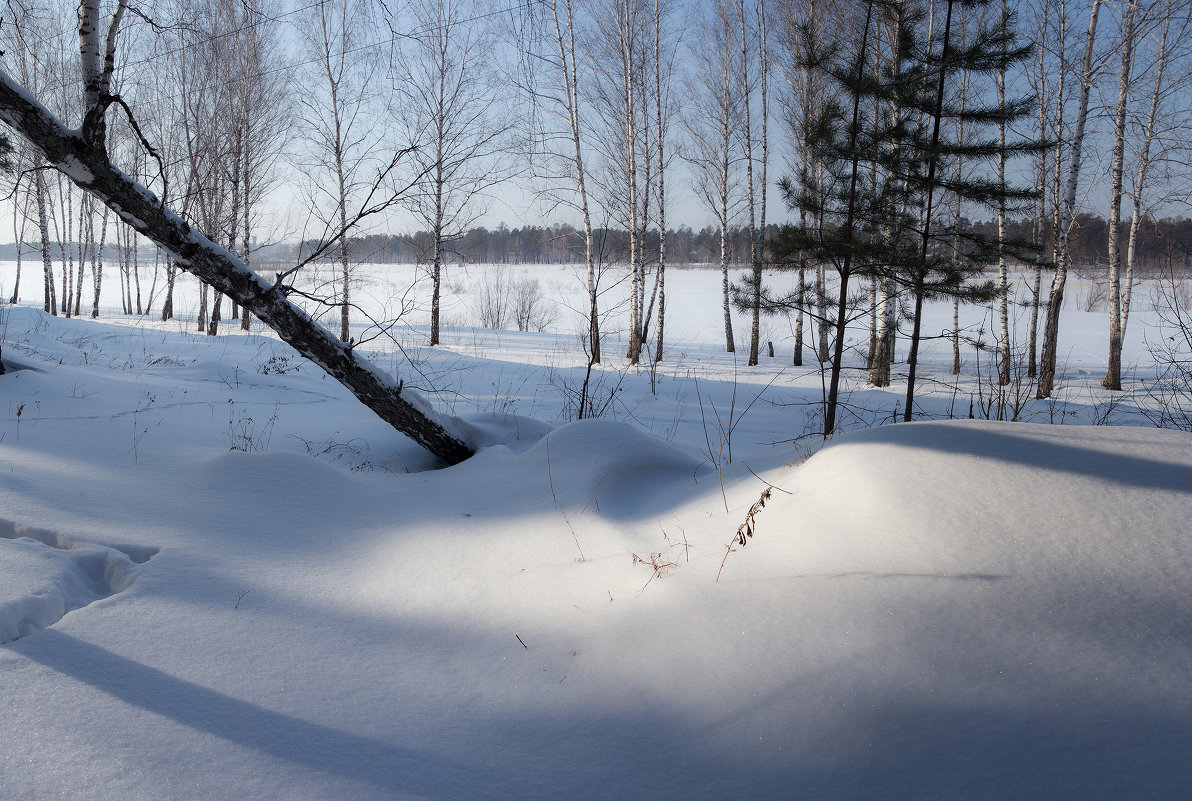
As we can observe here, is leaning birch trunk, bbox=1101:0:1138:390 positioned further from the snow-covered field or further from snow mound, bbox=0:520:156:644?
snow mound, bbox=0:520:156:644

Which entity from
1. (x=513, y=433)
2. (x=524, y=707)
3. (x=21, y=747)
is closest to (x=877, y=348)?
(x=513, y=433)

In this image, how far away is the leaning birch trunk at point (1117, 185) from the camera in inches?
407

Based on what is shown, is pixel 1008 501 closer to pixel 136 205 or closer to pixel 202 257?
pixel 202 257

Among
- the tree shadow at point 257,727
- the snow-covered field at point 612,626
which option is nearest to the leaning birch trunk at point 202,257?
the snow-covered field at point 612,626

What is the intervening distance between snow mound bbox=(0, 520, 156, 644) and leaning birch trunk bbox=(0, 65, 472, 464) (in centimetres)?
147

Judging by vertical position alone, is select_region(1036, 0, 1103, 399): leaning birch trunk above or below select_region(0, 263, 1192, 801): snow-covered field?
above

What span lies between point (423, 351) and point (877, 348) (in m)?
9.61

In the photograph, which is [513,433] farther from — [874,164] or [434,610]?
[874,164]

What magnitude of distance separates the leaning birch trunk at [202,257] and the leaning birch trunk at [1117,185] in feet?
41.0

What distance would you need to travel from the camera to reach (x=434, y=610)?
2.14 m

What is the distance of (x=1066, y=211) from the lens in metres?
Answer: 10.7

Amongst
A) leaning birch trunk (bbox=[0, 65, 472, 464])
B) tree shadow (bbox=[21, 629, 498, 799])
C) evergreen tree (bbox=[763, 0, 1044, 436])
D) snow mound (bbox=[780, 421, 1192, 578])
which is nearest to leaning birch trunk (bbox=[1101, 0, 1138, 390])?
evergreen tree (bbox=[763, 0, 1044, 436])

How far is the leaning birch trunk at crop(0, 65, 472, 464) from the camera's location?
3.00 meters

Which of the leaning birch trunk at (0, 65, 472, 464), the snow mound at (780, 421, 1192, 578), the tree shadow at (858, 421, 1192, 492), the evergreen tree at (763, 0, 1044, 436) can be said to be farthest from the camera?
the evergreen tree at (763, 0, 1044, 436)
